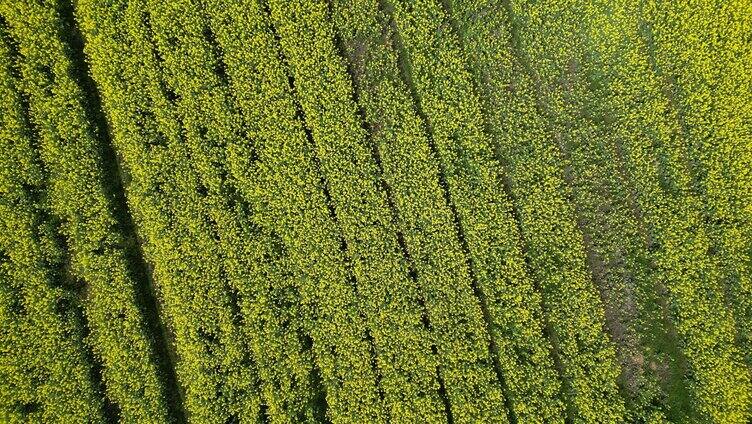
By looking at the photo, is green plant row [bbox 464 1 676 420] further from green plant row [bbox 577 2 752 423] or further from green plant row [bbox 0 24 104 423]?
green plant row [bbox 0 24 104 423]

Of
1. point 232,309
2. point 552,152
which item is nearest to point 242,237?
point 232,309

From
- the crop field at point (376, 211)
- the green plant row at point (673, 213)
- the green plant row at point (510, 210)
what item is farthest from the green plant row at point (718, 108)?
the green plant row at point (510, 210)

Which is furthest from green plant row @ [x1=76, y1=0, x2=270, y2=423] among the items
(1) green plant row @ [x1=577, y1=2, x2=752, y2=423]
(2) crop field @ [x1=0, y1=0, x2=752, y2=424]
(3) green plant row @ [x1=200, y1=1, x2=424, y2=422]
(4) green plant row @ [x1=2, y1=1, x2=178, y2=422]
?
(1) green plant row @ [x1=577, y1=2, x2=752, y2=423]

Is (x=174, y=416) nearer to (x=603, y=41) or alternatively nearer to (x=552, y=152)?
(x=552, y=152)

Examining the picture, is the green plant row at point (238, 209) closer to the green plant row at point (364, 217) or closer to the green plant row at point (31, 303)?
the green plant row at point (364, 217)

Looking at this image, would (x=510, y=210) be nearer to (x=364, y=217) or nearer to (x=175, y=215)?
(x=364, y=217)

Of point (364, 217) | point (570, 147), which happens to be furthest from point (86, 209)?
point (570, 147)

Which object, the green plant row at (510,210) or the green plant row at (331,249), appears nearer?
the green plant row at (331,249)
